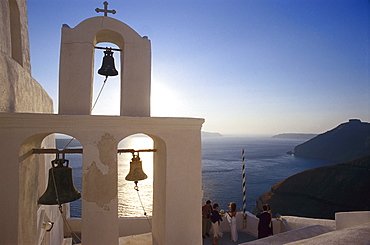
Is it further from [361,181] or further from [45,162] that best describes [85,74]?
[361,181]

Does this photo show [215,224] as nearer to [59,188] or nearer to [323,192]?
[59,188]

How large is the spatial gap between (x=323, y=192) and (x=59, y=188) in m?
36.9

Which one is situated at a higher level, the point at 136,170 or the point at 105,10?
the point at 105,10

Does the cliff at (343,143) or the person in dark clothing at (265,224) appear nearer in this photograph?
the person in dark clothing at (265,224)

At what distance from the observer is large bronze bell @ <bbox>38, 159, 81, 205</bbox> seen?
3.54 m

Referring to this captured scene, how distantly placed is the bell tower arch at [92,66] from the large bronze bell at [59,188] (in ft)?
3.03

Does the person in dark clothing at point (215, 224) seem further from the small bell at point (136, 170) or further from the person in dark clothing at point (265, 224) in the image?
the small bell at point (136, 170)

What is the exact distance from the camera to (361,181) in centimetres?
3075

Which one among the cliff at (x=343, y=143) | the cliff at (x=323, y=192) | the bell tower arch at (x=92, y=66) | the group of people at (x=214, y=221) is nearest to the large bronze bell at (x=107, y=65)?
the bell tower arch at (x=92, y=66)

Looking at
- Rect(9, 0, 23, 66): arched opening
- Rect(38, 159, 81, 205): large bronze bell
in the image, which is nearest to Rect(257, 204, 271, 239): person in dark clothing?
Rect(38, 159, 81, 205): large bronze bell

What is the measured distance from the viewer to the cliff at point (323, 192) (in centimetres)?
2951

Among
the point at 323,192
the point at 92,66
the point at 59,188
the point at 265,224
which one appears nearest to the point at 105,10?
the point at 92,66

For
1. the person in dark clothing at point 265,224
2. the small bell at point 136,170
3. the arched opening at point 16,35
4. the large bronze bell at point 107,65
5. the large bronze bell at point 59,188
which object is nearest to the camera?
the large bronze bell at point 59,188

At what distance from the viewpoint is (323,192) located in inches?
1280
